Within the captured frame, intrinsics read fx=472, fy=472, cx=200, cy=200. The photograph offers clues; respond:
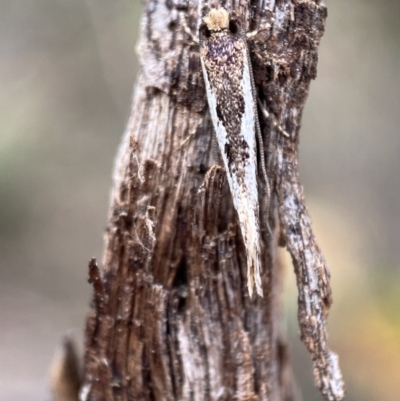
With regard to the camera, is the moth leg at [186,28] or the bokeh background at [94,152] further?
the bokeh background at [94,152]

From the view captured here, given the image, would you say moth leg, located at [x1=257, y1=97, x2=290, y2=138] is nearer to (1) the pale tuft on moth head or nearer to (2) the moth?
(2) the moth

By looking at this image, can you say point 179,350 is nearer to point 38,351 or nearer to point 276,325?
point 276,325

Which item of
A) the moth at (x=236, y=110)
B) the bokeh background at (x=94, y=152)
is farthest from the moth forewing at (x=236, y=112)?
the bokeh background at (x=94, y=152)

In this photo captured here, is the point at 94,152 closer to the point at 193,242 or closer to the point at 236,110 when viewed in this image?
the point at 193,242

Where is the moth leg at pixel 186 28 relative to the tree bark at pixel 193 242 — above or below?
above

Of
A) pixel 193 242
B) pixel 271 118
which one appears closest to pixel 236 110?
pixel 271 118

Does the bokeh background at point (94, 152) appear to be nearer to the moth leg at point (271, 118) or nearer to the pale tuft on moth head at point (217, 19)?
the moth leg at point (271, 118)

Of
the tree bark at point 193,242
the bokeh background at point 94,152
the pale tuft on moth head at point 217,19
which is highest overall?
the bokeh background at point 94,152
